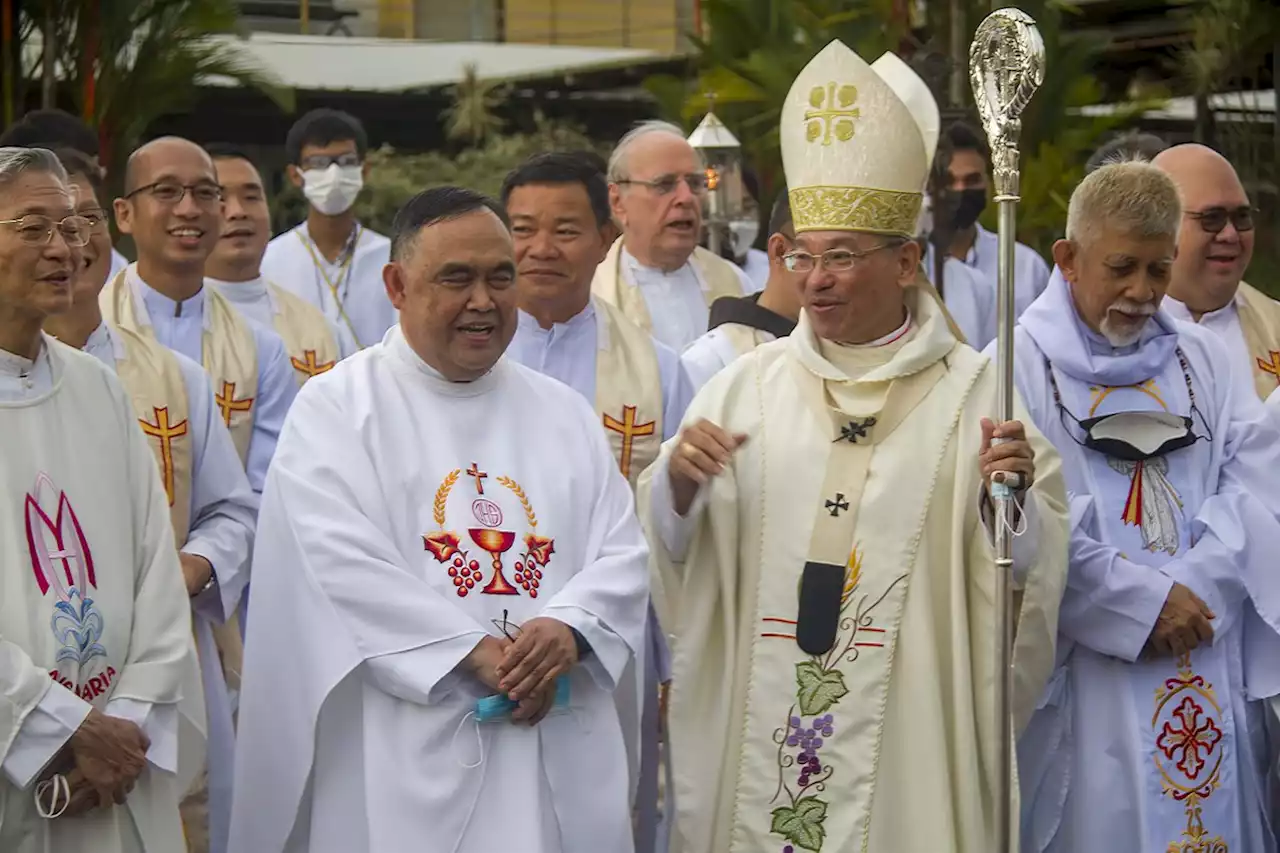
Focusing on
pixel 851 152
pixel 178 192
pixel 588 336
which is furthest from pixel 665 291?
pixel 851 152

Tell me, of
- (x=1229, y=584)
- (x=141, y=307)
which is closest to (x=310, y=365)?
(x=141, y=307)

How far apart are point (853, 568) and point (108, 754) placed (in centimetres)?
188

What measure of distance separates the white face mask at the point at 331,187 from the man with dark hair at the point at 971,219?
8.53 ft

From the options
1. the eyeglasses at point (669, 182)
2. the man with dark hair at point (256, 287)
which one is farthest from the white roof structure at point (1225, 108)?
the man with dark hair at point (256, 287)

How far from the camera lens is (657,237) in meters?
8.80

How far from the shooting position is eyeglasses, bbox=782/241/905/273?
5.52 metres

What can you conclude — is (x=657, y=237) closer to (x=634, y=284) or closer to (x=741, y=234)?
(x=634, y=284)

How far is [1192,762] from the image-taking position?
5957mm

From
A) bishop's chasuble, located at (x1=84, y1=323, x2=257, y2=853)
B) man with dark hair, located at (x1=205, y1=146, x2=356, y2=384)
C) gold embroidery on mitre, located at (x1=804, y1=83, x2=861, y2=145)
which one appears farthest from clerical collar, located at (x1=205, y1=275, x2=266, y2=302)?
gold embroidery on mitre, located at (x1=804, y1=83, x2=861, y2=145)

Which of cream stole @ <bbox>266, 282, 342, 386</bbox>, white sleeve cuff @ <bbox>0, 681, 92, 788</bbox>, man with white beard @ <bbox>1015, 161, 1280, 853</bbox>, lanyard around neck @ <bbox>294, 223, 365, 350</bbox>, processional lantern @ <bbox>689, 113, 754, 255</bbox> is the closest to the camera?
white sleeve cuff @ <bbox>0, 681, 92, 788</bbox>

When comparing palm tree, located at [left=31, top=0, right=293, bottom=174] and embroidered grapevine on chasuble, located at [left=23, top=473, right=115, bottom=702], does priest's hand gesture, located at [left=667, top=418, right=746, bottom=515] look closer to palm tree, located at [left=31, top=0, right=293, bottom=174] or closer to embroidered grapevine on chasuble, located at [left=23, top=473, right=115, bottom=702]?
embroidered grapevine on chasuble, located at [left=23, top=473, right=115, bottom=702]

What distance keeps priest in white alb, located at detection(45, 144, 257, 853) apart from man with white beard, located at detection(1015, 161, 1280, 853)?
2232mm

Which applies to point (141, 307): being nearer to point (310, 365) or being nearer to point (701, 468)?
point (310, 365)

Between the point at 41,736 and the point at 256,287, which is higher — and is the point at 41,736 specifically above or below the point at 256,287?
below
